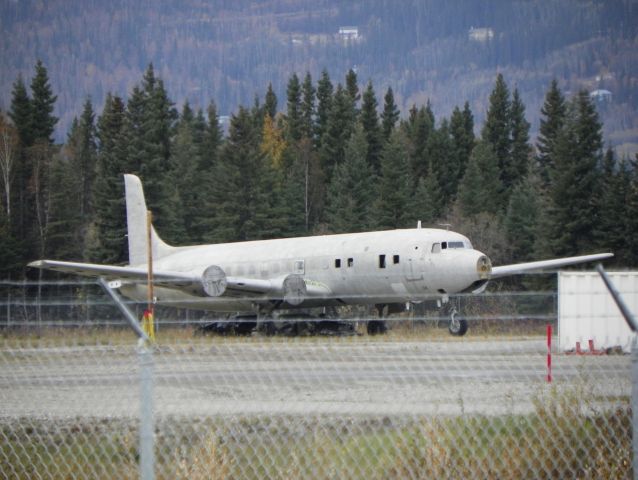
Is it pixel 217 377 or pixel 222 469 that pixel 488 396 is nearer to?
pixel 217 377

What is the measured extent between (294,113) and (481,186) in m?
31.1

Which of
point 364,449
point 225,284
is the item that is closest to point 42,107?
point 225,284

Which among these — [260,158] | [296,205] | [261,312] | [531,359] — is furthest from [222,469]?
[296,205]

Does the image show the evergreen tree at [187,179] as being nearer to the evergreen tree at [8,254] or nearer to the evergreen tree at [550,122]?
the evergreen tree at [8,254]

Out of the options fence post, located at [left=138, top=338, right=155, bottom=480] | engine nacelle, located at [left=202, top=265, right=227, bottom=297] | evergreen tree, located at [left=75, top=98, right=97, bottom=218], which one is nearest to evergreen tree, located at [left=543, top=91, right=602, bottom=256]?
engine nacelle, located at [left=202, top=265, right=227, bottom=297]

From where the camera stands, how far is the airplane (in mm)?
31531

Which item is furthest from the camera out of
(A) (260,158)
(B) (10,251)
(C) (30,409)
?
(A) (260,158)

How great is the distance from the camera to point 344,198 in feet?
247

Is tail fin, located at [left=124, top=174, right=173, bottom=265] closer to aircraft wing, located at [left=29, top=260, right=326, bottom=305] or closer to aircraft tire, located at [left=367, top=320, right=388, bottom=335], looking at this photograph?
aircraft wing, located at [left=29, top=260, right=326, bottom=305]

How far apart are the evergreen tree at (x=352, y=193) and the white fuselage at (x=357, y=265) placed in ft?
99.3

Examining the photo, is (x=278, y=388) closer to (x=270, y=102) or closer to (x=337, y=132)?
(x=337, y=132)

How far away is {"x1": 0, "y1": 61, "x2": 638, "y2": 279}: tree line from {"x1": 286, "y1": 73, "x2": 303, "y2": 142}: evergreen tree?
21 centimetres

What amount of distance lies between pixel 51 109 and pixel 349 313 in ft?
192

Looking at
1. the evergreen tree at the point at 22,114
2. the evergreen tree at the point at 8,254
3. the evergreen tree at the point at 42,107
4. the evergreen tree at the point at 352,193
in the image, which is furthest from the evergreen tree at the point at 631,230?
the evergreen tree at the point at 42,107
